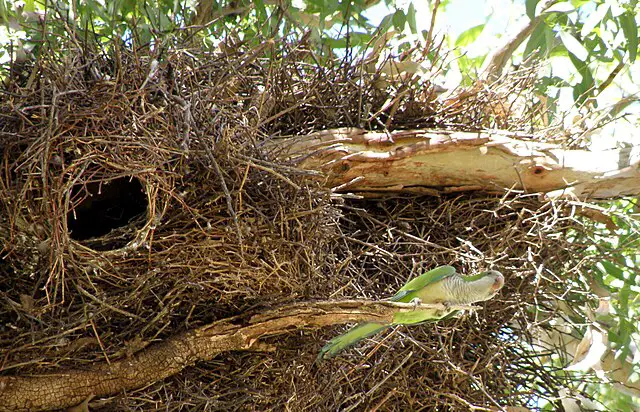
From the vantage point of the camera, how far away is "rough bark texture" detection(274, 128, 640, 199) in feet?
5.49

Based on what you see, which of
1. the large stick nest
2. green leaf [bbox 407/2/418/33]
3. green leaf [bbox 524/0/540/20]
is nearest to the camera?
the large stick nest

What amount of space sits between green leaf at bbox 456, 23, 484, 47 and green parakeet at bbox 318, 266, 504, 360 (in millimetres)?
1121

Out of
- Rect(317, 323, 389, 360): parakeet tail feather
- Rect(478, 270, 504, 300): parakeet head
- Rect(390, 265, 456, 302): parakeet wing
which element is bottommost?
Rect(317, 323, 389, 360): parakeet tail feather

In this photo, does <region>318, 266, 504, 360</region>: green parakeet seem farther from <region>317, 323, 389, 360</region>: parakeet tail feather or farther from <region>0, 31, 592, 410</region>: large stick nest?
<region>0, 31, 592, 410</region>: large stick nest

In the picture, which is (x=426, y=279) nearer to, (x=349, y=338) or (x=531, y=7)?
(x=349, y=338)

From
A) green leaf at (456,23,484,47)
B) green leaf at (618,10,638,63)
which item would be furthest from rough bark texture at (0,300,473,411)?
green leaf at (456,23,484,47)

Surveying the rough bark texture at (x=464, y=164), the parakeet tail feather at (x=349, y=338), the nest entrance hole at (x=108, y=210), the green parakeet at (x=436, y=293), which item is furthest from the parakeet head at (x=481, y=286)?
the nest entrance hole at (x=108, y=210)

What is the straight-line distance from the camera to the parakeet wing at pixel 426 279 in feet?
4.73

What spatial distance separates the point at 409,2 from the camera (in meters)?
2.01

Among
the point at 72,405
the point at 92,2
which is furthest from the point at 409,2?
the point at 72,405

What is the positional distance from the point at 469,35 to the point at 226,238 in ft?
4.45

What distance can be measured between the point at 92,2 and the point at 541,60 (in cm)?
119

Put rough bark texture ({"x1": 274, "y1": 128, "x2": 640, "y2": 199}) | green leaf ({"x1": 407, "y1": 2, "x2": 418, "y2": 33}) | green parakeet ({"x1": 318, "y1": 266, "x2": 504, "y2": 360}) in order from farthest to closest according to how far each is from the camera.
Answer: green leaf ({"x1": 407, "y1": 2, "x2": 418, "y2": 33}), rough bark texture ({"x1": 274, "y1": 128, "x2": 640, "y2": 199}), green parakeet ({"x1": 318, "y1": 266, "x2": 504, "y2": 360})

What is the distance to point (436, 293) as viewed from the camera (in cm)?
144
